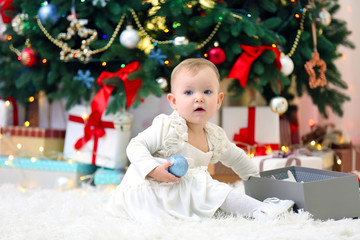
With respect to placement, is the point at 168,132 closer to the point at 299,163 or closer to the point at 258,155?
the point at 299,163

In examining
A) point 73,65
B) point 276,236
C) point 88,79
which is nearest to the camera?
point 276,236

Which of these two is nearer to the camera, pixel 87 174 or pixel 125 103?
pixel 125 103

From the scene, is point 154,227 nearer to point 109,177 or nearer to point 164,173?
point 164,173

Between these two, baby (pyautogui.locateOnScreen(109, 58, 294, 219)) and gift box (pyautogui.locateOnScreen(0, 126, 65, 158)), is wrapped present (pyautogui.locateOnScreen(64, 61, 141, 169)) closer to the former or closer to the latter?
gift box (pyautogui.locateOnScreen(0, 126, 65, 158))

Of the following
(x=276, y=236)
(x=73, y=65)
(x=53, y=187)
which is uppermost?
(x=73, y=65)

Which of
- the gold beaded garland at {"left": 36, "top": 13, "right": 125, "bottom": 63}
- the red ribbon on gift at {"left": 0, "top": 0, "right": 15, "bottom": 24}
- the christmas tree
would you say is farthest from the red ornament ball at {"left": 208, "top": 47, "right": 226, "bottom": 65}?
the red ribbon on gift at {"left": 0, "top": 0, "right": 15, "bottom": 24}

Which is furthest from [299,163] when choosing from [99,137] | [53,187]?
[53,187]

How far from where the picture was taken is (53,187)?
1998 mm

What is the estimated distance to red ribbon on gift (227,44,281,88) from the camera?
1.87m

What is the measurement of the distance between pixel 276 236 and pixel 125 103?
3.33ft

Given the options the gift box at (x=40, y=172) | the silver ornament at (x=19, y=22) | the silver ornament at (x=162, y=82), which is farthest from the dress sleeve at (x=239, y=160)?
the silver ornament at (x=19, y=22)

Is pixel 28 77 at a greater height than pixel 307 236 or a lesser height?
greater

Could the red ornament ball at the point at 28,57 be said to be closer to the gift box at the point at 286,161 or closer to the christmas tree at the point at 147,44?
the christmas tree at the point at 147,44

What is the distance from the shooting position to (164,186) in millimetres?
1270
